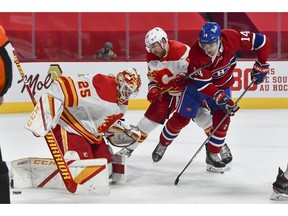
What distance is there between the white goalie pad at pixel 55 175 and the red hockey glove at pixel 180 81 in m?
0.88

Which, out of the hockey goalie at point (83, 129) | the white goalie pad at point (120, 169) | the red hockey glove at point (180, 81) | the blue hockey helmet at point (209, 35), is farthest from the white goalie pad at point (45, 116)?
the red hockey glove at point (180, 81)

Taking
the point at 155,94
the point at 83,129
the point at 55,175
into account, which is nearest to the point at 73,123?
the point at 83,129

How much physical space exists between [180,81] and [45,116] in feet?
3.41

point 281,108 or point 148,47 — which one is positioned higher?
point 148,47

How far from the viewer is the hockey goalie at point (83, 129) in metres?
3.61

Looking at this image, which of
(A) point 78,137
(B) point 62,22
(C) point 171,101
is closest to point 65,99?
(A) point 78,137

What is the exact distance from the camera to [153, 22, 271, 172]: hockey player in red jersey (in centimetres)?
396

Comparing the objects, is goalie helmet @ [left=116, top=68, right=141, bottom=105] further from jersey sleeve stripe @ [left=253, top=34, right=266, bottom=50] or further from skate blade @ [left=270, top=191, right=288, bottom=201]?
skate blade @ [left=270, top=191, right=288, bottom=201]

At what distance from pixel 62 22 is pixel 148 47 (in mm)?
5121

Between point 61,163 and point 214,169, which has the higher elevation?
point 61,163

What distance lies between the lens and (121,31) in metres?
9.41

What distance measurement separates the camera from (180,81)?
14.1ft

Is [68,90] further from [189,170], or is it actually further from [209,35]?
[189,170]

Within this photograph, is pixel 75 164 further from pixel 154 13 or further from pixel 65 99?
pixel 154 13
